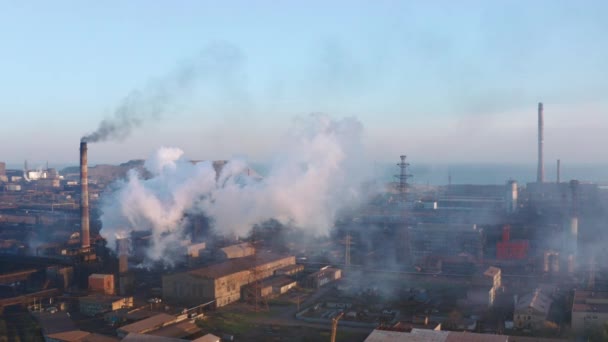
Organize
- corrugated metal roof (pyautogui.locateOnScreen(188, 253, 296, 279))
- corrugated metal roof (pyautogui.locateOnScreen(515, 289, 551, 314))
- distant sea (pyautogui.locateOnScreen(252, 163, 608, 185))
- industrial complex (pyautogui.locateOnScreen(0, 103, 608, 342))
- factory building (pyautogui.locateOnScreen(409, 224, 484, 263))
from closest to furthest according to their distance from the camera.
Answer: industrial complex (pyautogui.locateOnScreen(0, 103, 608, 342))
corrugated metal roof (pyautogui.locateOnScreen(515, 289, 551, 314))
corrugated metal roof (pyautogui.locateOnScreen(188, 253, 296, 279))
factory building (pyautogui.locateOnScreen(409, 224, 484, 263))
distant sea (pyautogui.locateOnScreen(252, 163, 608, 185))

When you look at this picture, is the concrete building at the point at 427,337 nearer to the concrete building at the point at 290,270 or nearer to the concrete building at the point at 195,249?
the concrete building at the point at 290,270

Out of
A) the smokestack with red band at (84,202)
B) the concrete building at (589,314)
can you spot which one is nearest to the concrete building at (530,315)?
the concrete building at (589,314)

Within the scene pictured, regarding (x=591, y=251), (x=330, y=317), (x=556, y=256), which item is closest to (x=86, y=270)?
(x=330, y=317)

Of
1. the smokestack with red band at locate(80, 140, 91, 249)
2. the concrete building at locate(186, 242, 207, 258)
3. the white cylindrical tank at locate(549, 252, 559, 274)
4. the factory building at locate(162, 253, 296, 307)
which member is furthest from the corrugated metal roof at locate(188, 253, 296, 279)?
the white cylindrical tank at locate(549, 252, 559, 274)

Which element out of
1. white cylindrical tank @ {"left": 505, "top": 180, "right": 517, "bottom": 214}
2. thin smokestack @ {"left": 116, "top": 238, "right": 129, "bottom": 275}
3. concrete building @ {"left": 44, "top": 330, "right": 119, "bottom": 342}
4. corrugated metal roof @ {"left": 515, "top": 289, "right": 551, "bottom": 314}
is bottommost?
concrete building @ {"left": 44, "top": 330, "right": 119, "bottom": 342}

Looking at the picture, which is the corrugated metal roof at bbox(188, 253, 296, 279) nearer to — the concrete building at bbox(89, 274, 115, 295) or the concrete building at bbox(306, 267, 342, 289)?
the concrete building at bbox(306, 267, 342, 289)

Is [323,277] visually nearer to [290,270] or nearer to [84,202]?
[290,270]
